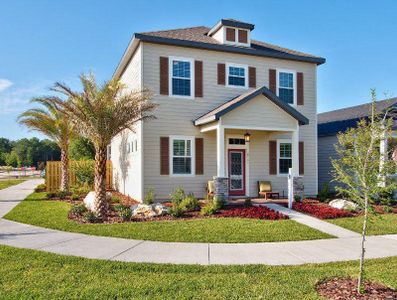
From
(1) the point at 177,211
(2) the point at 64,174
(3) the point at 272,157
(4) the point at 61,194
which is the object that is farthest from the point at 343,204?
(2) the point at 64,174

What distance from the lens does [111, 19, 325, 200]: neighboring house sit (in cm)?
1365

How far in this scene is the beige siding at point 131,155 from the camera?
46.0 feet

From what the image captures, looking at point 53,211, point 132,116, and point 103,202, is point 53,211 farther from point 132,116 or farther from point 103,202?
point 132,116

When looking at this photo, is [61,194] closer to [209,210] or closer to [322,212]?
[209,210]

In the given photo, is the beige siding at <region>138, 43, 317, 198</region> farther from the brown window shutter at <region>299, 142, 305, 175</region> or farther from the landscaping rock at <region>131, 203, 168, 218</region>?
the landscaping rock at <region>131, 203, 168, 218</region>

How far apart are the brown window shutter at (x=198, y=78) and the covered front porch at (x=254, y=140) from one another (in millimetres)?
1344

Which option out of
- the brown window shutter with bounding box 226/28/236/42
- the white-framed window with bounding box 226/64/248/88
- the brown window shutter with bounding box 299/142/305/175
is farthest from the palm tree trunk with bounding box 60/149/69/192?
the brown window shutter with bounding box 299/142/305/175

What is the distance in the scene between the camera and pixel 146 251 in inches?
264

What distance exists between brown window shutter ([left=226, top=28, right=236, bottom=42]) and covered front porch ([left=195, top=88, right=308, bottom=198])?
3.33 m

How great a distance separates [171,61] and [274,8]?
15.6 ft

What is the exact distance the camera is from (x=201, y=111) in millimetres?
14680

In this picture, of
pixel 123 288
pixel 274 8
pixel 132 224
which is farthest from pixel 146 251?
pixel 274 8

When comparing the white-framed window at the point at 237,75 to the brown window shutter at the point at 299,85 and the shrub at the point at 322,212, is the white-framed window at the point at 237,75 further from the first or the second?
the shrub at the point at 322,212

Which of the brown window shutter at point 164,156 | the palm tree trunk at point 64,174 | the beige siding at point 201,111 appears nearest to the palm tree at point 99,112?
the beige siding at point 201,111
